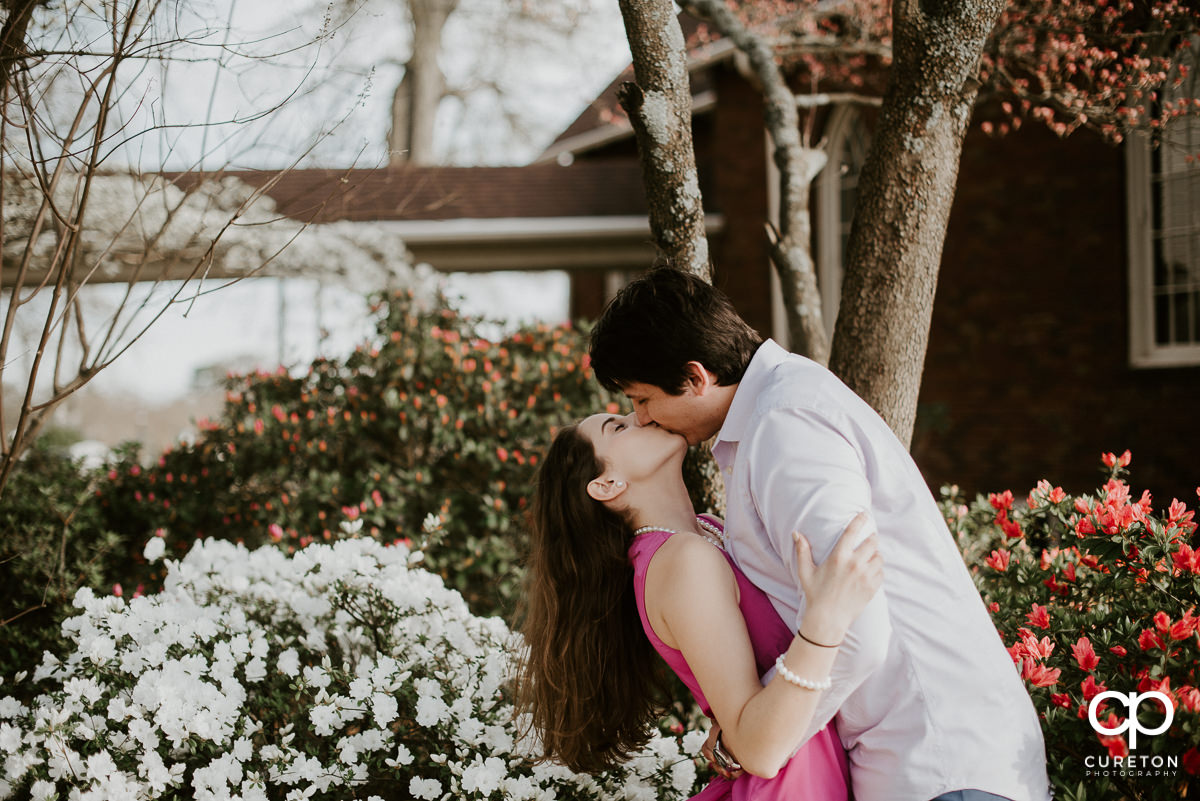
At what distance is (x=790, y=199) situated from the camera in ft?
13.2

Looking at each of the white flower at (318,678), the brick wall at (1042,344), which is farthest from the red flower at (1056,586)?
the brick wall at (1042,344)

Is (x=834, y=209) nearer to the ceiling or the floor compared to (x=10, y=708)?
nearer to the ceiling

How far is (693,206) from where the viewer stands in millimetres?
3211

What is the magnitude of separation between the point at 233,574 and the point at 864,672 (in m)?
2.45

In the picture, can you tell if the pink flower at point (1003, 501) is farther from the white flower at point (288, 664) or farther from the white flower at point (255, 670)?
the white flower at point (255, 670)

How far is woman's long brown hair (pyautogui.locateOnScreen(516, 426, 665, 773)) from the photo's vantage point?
2.23 metres

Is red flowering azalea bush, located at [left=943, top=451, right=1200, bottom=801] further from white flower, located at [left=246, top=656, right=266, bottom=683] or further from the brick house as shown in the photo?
the brick house

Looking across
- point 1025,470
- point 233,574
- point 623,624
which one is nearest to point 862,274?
point 623,624

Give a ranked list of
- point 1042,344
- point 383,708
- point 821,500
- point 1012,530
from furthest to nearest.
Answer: point 1042,344 < point 1012,530 < point 383,708 < point 821,500


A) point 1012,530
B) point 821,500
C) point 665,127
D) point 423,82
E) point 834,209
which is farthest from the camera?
point 423,82

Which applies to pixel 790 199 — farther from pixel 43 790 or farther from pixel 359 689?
pixel 43 790

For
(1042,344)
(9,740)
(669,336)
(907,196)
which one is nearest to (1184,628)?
(669,336)

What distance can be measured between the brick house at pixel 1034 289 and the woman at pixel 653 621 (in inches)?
181

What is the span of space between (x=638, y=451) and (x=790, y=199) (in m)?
2.21
